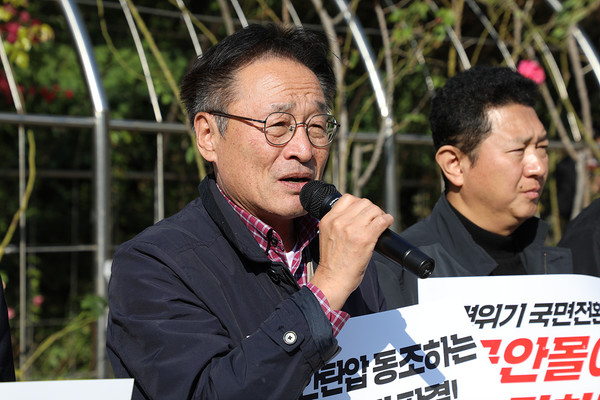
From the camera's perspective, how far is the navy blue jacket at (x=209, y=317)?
1452 mm

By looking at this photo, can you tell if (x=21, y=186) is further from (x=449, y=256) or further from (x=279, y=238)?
(x=279, y=238)

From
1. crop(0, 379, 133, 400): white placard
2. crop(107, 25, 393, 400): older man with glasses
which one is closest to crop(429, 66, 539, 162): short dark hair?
crop(107, 25, 393, 400): older man with glasses

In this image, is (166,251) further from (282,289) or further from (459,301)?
(459,301)

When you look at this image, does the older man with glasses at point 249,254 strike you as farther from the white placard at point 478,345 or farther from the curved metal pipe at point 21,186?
the curved metal pipe at point 21,186

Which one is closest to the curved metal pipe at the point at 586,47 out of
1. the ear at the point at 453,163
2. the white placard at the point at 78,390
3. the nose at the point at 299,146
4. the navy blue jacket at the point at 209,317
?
the ear at the point at 453,163

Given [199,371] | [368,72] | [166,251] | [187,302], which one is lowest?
[199,371]

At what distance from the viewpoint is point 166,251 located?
169 cm

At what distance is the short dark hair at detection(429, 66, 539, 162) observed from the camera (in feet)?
8.89

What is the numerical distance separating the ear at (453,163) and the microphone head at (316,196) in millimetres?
1117

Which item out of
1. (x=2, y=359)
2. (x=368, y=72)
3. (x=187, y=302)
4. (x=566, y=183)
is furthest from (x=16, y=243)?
(x=187, y=302)

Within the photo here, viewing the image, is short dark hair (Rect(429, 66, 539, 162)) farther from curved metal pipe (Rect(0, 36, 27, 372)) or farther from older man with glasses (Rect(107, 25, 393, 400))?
curved metal pipe (Rect(0, 36, 27, 372))

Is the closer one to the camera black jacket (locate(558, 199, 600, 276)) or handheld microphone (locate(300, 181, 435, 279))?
handheld microphone (locate(300, 181, 435, 279))

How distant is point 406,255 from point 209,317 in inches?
17.5

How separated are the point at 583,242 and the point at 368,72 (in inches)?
98.7
